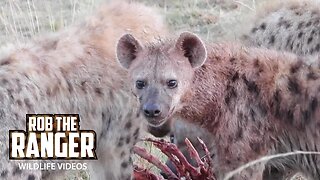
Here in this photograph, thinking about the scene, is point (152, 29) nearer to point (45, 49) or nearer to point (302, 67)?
point (45, 49)

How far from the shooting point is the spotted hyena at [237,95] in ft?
12.0

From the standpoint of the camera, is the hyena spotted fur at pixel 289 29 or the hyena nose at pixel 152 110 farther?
the hyena spotted fur at pixel 289 29

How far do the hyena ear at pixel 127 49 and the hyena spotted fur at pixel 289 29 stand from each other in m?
1.04

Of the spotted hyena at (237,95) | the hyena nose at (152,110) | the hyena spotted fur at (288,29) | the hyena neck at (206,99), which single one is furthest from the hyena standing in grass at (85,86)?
the hyena spotted fur at (288,29)

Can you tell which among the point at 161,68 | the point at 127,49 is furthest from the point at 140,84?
the point at 127,49

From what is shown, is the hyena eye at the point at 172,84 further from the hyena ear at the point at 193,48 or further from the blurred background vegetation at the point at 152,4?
the blurred background vegetation at the point at 152,4

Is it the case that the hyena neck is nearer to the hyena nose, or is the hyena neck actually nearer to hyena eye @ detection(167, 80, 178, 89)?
hyena eye @ detection(167, 80, 178, 89)

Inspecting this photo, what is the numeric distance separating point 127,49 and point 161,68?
227 mm

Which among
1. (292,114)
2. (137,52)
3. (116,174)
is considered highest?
(137,52)

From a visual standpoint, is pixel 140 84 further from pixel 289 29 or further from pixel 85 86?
pixel 289 29

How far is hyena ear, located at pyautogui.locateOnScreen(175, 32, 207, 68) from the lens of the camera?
3678 mm

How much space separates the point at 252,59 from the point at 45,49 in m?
0.88

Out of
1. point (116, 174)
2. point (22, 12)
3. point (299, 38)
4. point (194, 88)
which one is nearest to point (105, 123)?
point (116, 174)

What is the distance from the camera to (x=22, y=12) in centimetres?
656
